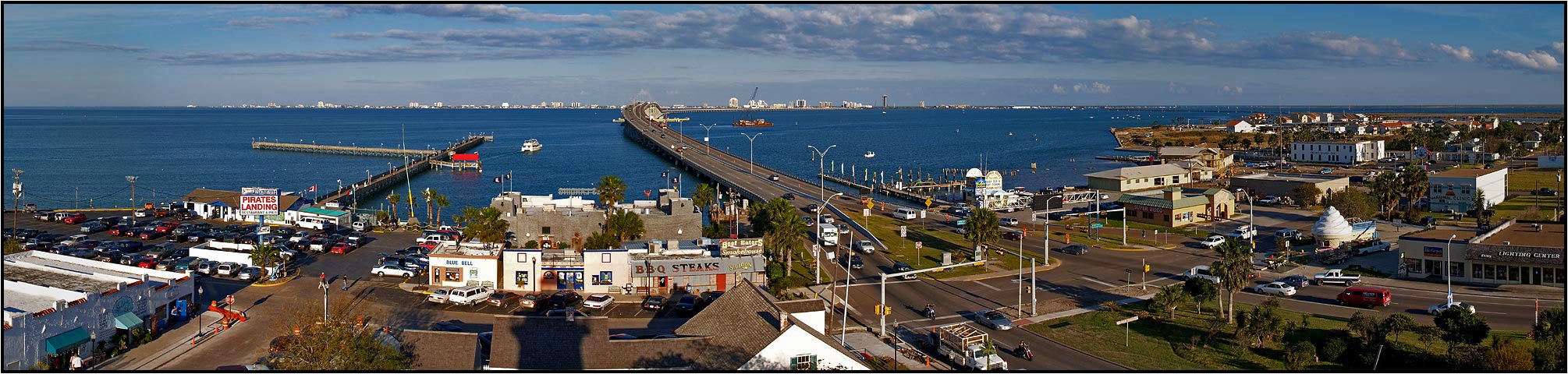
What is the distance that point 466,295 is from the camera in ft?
141

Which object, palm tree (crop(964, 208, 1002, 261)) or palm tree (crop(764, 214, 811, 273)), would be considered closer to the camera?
palm tree (crop(764, 214, 811, 273))

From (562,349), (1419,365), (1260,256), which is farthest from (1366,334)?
(562,349)

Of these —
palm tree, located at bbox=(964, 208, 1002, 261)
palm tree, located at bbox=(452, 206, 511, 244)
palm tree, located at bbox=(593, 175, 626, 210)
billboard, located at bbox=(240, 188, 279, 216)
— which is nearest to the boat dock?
billboard, located at bbox=(240, 188, 279, 216)

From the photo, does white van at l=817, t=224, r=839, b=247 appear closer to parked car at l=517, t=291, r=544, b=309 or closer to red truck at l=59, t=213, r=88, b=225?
parked car at l=517, t=291, r=544, b=309

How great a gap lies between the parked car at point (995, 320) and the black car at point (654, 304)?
12456mm

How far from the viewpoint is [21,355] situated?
105 ft

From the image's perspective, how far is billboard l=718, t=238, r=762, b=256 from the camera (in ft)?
157

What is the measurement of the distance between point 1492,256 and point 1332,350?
55.7ft

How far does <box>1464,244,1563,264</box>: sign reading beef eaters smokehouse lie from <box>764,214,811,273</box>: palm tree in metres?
29.4

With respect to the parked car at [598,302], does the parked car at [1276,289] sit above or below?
above

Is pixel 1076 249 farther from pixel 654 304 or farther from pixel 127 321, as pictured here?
pixel 127 321

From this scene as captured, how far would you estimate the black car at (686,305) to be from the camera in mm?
41094

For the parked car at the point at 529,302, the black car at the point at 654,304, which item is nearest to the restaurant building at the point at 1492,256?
the black car at the point at 654,304

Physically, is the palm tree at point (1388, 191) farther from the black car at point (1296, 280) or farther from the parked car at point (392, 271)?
the parked car at point (392, 271)
